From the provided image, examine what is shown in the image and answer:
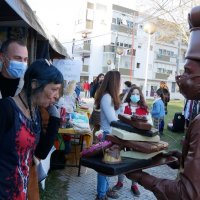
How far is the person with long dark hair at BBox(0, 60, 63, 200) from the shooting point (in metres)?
1.92

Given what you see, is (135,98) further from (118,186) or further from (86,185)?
(86,185)

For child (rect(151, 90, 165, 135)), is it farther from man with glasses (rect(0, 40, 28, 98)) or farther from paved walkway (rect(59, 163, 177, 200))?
man with glasses (rect(0, 40, 28, 98))

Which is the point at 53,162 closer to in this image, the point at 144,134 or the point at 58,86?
the point at 58,86

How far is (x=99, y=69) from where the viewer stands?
1763 inches

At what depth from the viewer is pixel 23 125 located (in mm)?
1979

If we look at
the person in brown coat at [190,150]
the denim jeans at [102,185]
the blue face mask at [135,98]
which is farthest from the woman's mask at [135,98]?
the person in brown coat at [190,150]

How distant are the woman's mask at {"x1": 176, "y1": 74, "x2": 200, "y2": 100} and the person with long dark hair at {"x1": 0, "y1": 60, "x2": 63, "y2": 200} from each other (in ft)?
3.29

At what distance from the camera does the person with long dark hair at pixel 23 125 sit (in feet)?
6.29

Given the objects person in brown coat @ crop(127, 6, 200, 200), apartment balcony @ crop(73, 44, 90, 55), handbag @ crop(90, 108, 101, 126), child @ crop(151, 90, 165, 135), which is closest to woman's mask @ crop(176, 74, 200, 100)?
person in brown coat @ crop(127, 6, 200, 200)

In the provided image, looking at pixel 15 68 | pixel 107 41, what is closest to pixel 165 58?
pixel 107 41

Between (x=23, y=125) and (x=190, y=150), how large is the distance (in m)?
1.11

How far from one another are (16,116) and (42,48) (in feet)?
16.4

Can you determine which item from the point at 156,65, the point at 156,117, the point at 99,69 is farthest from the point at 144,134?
the point at 156,65

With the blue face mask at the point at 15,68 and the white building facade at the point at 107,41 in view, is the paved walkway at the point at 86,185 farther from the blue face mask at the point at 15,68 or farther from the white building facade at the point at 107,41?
the white building facade at the point at 107,41
